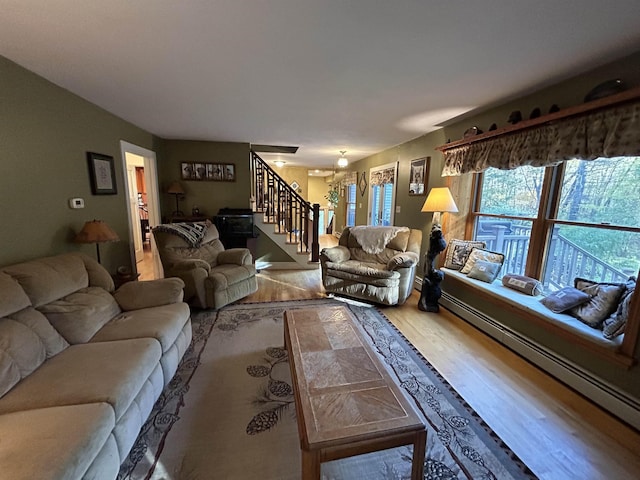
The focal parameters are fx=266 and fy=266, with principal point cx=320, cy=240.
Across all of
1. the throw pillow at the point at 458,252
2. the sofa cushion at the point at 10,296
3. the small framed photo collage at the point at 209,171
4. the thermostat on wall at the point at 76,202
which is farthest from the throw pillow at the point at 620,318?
the small framed photo collage at the point at 209,171

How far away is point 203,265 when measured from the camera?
3.13m

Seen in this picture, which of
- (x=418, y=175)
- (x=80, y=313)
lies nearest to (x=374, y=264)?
(x=418, y=175)

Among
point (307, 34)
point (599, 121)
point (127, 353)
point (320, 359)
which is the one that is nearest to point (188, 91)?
point (307, 34)

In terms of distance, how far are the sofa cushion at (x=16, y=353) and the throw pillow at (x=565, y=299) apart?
3526 millimetres

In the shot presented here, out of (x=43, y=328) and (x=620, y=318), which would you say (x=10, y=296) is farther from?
(x=620, y=318)

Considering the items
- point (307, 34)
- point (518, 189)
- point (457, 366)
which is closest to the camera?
point (307, 34)

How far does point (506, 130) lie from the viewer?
95.2 inches

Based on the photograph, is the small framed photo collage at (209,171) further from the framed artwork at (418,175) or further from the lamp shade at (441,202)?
the lamp shade at (441,202)

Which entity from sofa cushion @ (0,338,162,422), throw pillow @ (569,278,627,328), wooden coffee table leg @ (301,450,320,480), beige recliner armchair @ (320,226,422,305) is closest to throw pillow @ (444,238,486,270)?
beige recliner armchair @ (320,226,422,305)

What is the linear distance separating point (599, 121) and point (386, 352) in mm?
2287

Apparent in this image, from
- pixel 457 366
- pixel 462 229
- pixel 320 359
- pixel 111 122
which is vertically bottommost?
pixel 457 366

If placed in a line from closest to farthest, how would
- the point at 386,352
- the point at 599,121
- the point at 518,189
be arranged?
1. the point at 599,121
2. the point at 386,352
3. the point at 518,189

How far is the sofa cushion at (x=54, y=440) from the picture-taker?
0.91 metres

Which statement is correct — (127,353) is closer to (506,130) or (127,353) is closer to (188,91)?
(188,91)
